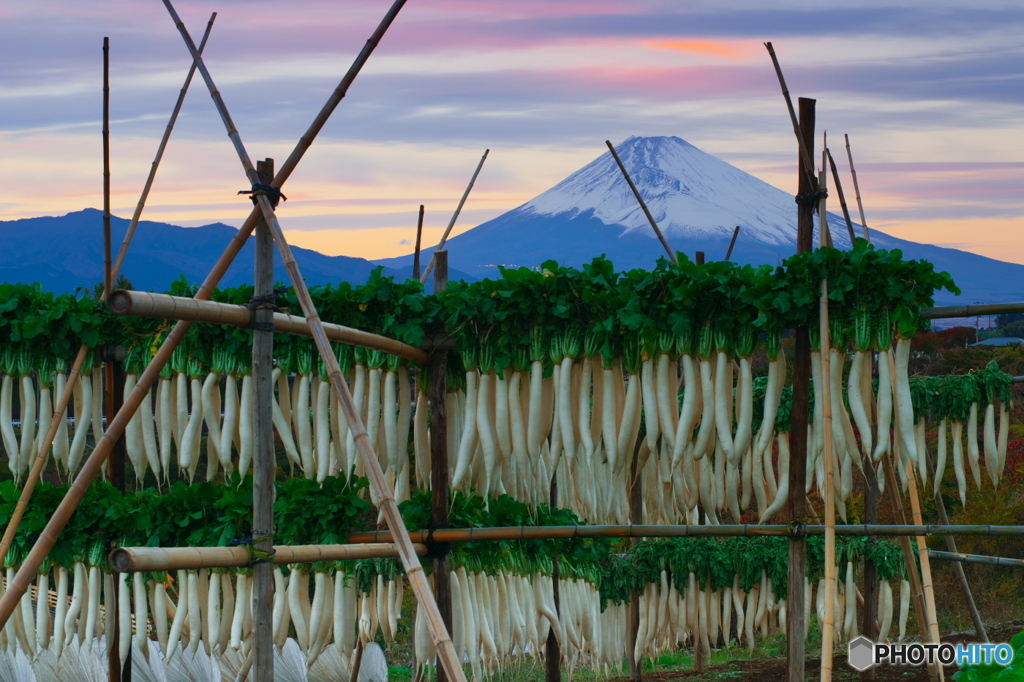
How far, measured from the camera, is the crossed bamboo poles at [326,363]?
13.5 ft

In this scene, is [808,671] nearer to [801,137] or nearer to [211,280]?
[801,137]

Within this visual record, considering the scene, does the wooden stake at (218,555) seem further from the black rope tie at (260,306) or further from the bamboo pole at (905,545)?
the bamboo pole at (905,545)

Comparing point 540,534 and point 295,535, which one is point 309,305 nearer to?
point 295,535

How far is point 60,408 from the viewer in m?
5.77

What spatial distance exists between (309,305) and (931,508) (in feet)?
41.2

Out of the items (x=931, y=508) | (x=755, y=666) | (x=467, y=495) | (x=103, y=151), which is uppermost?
(x=103, y=151)

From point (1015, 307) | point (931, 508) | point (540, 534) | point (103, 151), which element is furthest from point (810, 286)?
point (931, 508)

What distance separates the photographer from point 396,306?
219 inches

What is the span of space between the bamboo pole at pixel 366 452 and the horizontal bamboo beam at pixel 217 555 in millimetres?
641

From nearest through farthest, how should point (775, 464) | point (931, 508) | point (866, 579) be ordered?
point (866, 579) → point (775, 464) → point (931, 508)

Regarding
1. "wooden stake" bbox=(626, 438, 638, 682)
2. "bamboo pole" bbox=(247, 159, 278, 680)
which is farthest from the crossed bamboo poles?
"wooden stake" bbox=(626, 438, 638, 682)

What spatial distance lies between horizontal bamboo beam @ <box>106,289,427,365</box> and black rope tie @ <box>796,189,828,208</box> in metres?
2.10

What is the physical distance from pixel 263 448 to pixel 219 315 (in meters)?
0.60

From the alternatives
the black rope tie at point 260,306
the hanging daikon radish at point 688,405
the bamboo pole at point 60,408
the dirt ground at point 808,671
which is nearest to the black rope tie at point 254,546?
the black rope tie at point 260,306
